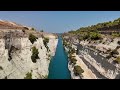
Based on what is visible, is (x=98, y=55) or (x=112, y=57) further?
(x=98, y=55)

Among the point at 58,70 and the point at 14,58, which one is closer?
→ the point at 14,58

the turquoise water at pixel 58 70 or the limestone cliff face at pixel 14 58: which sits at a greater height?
the limestone cliff face at pixel 14 58

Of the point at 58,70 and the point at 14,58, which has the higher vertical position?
the point at 14,58

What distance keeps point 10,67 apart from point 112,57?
219 inches

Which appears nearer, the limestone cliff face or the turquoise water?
the limestone cliff face

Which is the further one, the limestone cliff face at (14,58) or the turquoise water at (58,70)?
the turquoise water at (58,70)

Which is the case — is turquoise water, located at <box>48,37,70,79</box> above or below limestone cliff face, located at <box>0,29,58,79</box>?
below
